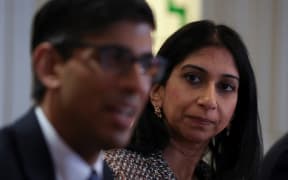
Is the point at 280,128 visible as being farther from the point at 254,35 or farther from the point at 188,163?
the point at 188,163

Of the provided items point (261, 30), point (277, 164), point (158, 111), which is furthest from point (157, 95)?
point (261, 30)

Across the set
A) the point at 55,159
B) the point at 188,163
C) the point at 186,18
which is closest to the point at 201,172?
the point at 188,163

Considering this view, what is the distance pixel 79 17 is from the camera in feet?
2.50

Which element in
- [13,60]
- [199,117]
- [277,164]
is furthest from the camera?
[13,60]

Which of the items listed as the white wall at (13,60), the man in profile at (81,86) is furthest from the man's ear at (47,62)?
→ the white wall at (13,60)

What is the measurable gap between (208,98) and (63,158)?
1.79 feet

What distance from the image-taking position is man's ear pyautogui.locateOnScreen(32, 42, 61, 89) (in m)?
0.77

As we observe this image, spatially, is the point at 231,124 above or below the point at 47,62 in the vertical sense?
below

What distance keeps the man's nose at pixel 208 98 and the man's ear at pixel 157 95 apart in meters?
0.11

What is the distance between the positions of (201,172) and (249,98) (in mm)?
220

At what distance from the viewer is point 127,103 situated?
747mm

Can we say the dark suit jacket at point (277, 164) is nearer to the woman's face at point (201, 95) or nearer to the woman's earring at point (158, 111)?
the woman's face at point (201, 95)

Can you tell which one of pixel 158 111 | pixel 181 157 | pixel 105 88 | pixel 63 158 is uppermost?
pixel 105 88

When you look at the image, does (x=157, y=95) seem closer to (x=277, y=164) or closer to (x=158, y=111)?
(x=158, y=111)
